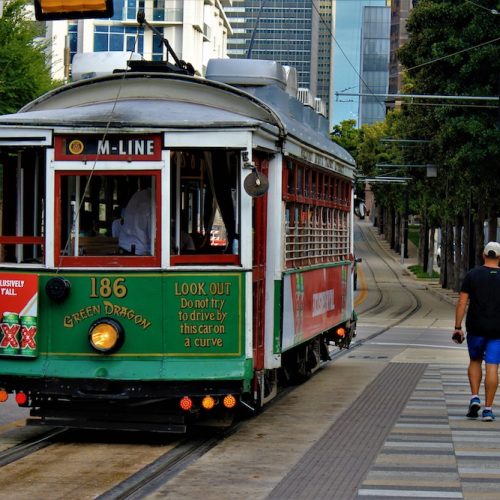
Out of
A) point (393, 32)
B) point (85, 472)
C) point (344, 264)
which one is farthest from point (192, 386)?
point (393, 32)

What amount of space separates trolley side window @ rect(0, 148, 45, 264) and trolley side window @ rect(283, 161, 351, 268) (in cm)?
251

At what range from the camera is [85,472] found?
10.1 m

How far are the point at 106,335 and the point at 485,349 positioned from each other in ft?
12.8

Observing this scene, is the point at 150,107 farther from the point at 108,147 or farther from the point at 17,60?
the point at 17,60

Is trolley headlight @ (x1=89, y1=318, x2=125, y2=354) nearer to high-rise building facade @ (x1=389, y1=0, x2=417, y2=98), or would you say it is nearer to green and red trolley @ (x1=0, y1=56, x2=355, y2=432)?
green and red trolley @ (x1=0, y1=56, x2=355, y2=432)

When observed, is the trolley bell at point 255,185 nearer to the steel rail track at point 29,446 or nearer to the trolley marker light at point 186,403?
the trolley marker light at point 186,403

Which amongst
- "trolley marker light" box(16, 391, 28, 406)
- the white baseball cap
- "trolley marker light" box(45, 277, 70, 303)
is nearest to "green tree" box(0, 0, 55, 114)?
the white baseball cap

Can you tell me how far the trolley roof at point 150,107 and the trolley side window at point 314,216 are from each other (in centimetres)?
62

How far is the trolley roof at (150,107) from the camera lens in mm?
11422

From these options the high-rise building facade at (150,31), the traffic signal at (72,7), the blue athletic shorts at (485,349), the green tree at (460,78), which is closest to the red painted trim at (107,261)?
the traffic signal at (72,7)

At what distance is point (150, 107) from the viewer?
11891mm

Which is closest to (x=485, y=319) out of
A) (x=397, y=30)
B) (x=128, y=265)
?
(x=128, y=265)

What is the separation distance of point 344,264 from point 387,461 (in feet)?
26.6

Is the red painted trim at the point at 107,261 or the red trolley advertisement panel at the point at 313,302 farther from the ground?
the red painted trim at the point at 107,261
